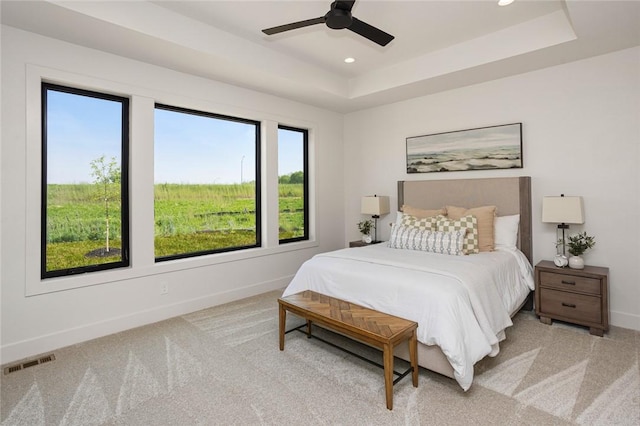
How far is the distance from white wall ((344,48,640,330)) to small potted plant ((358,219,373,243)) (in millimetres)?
1379

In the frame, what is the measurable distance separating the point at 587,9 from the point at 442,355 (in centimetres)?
272

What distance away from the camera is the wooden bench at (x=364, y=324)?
2.00 metres

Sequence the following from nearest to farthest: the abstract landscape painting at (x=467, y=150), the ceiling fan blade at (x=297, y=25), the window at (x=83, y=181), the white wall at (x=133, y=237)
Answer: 1. the ceiling fan blade at (x=297, y=25)
2. the white wall at (x=133, y=237)
3. the window at (x=83, y=181)
4. the abstract landscape painting at (x=467, y=150)

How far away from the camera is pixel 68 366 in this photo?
2523 millimetres

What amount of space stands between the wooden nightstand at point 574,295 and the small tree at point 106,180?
14.1 ft

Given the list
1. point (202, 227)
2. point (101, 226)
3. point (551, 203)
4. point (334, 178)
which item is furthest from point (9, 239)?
point (551, 203)

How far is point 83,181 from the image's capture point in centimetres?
312

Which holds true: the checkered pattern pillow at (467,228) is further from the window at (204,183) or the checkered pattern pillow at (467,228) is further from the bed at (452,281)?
the window at (204,183)

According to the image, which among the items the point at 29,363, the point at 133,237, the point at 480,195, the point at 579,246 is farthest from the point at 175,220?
the point at 579,246

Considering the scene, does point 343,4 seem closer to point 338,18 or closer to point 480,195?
point 338,18

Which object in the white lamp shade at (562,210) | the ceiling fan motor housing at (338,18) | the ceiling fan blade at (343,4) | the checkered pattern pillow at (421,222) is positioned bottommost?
the checkered pattern pillow at (421,222)

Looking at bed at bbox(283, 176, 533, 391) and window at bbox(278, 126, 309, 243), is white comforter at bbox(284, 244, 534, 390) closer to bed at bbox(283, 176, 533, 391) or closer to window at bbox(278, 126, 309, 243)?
bed at bbox(283, 176, 533, 391)

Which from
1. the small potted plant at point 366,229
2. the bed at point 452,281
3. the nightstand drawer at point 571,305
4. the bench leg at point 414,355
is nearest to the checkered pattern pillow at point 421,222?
the bed at point 452,281

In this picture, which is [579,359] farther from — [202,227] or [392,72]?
[202,227]
